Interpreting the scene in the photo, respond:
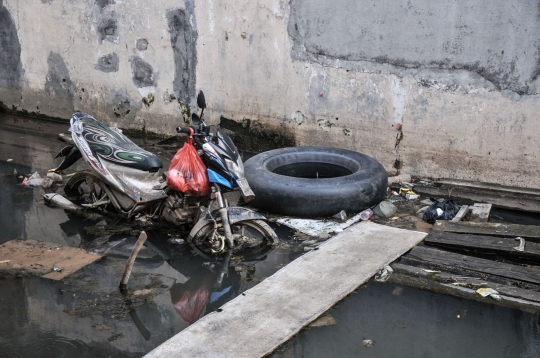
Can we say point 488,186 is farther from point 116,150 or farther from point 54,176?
point 54,176

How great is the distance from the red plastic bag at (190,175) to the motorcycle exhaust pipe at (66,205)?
116 centimetres

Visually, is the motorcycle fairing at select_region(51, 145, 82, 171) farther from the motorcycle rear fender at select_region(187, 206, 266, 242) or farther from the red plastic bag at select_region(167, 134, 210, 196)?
the motorcycle rear fender at select_region(187, 206, 266, 242)

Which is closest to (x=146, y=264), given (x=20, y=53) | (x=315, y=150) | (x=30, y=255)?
(x=30, y=255)

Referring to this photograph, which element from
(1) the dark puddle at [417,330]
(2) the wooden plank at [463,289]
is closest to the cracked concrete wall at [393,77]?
(2) the wooden plank at [463,289]

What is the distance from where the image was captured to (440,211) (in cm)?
546

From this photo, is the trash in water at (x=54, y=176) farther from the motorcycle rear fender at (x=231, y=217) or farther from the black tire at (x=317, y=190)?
the motorcycle rear fender at (x=231, y=217)

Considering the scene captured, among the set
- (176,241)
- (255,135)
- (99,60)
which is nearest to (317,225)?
(176,241)

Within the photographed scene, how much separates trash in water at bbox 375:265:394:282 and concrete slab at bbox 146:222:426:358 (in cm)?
4

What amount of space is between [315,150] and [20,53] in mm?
4960

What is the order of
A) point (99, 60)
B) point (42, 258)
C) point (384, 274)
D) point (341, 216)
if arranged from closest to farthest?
point (384, 274)
point (42, 258)
point (341, 216)
point (99, 60)

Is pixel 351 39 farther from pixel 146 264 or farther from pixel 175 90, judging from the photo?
pixel 146 264

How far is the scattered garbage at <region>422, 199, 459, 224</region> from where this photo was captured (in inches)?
214

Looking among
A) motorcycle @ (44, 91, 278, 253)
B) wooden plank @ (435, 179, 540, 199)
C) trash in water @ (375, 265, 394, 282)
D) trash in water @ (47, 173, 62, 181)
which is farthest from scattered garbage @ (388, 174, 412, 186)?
trash in water @ (47, 173, 62, 181)

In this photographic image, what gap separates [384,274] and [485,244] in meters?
0.93
